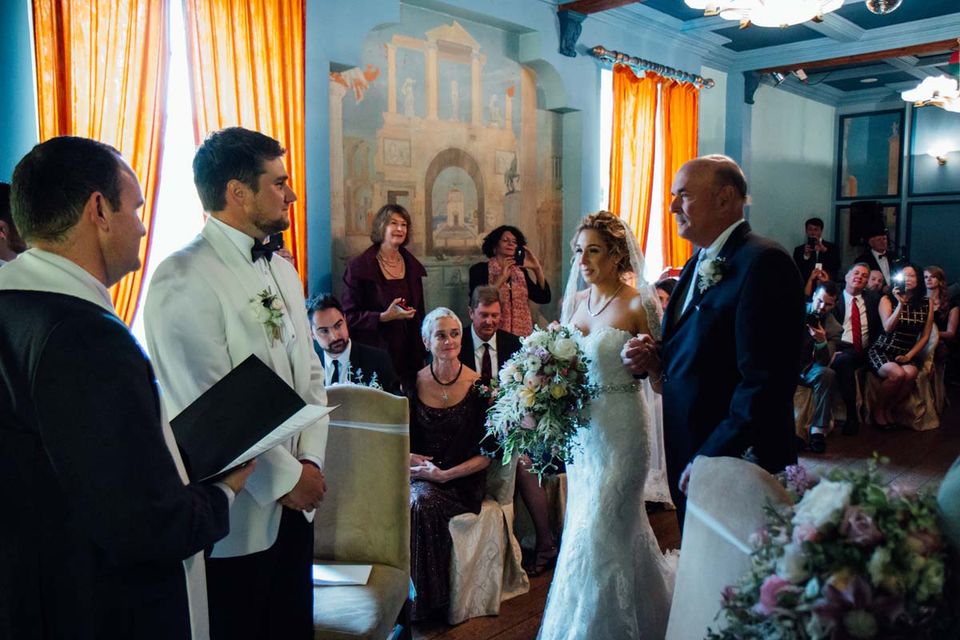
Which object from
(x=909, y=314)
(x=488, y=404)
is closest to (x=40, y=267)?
(x=488, y=404)

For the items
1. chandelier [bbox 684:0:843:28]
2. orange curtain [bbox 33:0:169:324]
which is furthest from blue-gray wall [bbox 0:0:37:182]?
chandelier [bbox 684:0:843:28]

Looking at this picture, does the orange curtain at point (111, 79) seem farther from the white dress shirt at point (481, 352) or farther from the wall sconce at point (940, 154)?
the wall sconce at point (940, 154)

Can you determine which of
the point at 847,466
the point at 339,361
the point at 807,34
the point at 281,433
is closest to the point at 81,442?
the point at 281,433

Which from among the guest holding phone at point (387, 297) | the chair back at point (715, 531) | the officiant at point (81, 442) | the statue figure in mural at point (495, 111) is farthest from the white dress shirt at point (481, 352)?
the officiant at point (81, 442)

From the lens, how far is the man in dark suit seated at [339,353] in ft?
13.5

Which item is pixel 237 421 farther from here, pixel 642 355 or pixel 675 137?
pixel 675 137

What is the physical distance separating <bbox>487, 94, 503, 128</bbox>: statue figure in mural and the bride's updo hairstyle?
3742 millimetres

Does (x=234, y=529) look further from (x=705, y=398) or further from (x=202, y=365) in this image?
(x=705, y=398)

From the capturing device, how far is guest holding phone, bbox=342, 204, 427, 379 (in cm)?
494

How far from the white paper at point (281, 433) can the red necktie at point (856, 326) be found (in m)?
7.21

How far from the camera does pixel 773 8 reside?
14.0 ft

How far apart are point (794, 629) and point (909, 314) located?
755cm

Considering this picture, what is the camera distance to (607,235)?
308 cm

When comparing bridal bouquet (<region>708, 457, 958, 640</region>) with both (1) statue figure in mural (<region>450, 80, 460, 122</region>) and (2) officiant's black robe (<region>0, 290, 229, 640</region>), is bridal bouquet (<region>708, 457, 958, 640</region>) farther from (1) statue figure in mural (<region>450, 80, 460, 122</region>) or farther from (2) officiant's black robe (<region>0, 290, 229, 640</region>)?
(1) statue figure in mural (<region>450, 80, 460, 122</region>)
